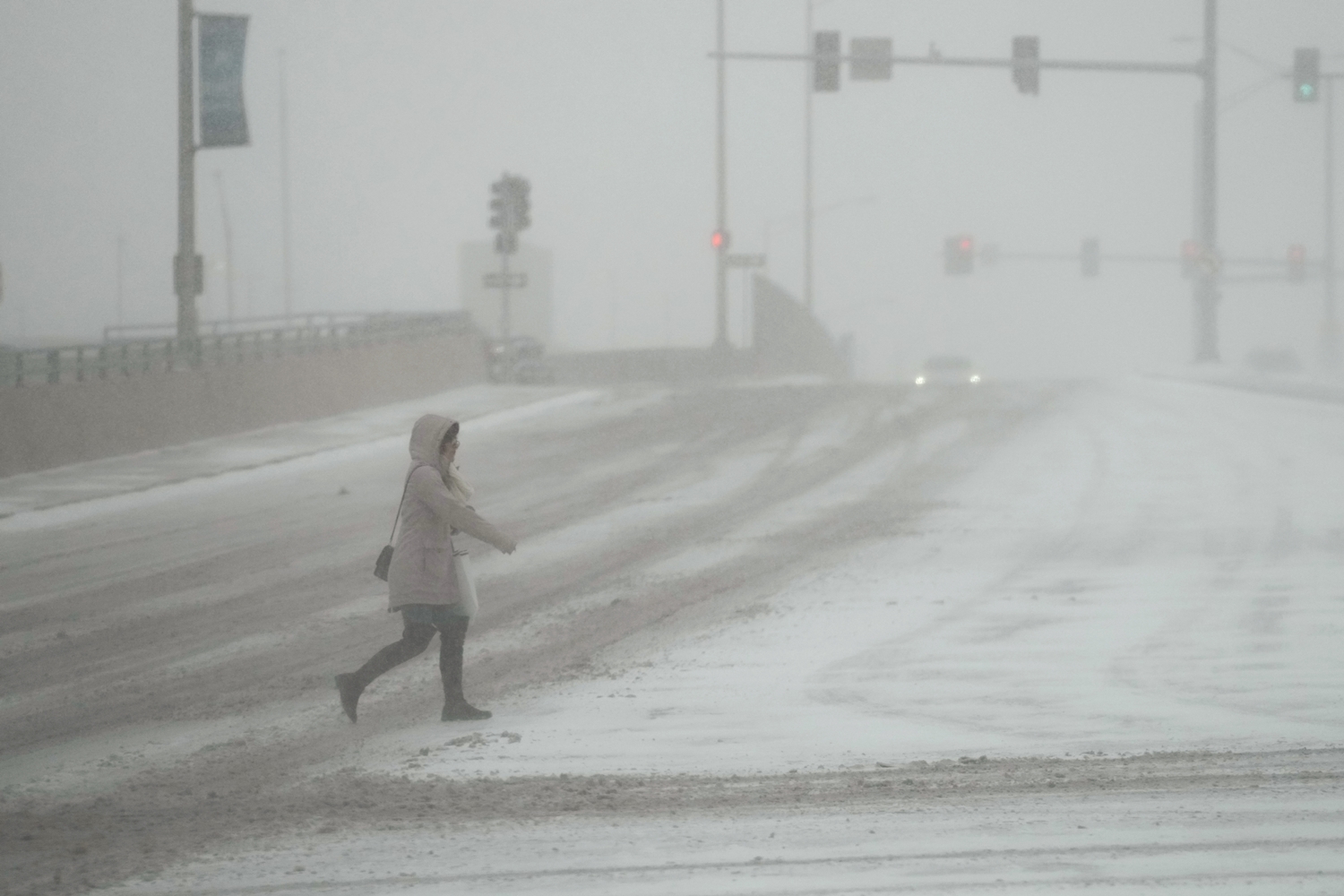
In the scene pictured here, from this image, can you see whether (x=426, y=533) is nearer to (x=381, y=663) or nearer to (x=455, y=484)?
(x=455, y=484)

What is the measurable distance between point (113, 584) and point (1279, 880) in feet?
34.0

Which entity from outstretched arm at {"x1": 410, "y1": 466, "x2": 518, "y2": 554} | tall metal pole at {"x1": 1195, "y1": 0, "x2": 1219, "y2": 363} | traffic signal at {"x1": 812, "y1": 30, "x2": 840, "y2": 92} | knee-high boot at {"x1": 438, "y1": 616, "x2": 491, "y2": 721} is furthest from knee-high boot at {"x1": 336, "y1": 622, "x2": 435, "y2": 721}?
tall metal pole at {"x1": 1195, "y1": 0, "x2": 1219, "y2": 363}

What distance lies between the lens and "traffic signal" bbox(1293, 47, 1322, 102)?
3344cm

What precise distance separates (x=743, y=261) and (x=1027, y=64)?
1811 centimetres

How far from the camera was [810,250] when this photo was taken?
66125 millimetres

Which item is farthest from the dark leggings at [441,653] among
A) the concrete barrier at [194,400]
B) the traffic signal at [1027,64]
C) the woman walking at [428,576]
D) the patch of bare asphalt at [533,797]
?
the traffic signal at [1027,64]

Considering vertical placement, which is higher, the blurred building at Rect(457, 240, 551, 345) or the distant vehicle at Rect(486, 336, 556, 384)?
the blurred building at Rect(457, 240, 551, 345)

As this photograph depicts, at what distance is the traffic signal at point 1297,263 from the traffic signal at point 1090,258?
6.69m

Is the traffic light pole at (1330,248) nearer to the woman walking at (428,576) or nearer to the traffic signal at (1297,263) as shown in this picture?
the traffic signal at (1297,263)

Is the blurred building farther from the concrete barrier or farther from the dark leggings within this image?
the dark leggings

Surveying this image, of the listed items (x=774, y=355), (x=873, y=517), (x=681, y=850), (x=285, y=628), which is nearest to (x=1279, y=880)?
(x=681, y=850)

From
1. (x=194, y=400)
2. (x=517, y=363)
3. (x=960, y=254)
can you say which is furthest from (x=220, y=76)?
(x=960, y=254)

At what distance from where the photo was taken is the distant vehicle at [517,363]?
43.8 m

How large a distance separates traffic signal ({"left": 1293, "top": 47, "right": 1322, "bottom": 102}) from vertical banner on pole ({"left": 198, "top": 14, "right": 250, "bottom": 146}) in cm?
1997
